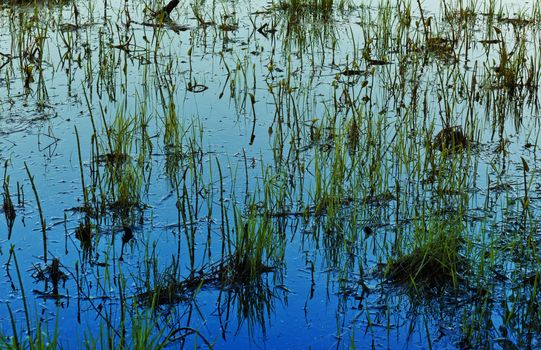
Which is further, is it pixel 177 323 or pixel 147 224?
pixel 147 224

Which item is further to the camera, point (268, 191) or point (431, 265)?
point (268, 191)

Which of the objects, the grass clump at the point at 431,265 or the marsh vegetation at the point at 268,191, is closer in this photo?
the marsh vegetation at the point at 268,191

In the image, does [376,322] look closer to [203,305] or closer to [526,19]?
[203,305]

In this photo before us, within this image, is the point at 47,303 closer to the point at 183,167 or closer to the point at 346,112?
the point at 183,167

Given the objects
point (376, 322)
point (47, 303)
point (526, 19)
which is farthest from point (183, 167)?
point (526, 19)

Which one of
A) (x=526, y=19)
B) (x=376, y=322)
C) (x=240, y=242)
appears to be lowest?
(x=376, y=322)

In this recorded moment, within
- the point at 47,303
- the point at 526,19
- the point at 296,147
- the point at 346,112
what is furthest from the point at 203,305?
the point at 526,19

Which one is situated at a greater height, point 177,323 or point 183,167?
point 183,167

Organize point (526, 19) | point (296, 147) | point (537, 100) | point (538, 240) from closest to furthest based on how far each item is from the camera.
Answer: point (538, 240)
point (296, 147)
point (537, 100)
point (526, 19)

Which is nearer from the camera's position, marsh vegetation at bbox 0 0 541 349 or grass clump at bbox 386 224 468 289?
marsh vegetation at bbox 0 0 541 349

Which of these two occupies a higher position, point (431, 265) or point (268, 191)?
point (268, 191)

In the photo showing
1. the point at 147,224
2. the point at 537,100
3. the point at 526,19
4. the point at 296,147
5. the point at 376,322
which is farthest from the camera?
the point at 526,19

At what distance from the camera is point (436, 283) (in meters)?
3.44

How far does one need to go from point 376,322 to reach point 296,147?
6.40 ft
